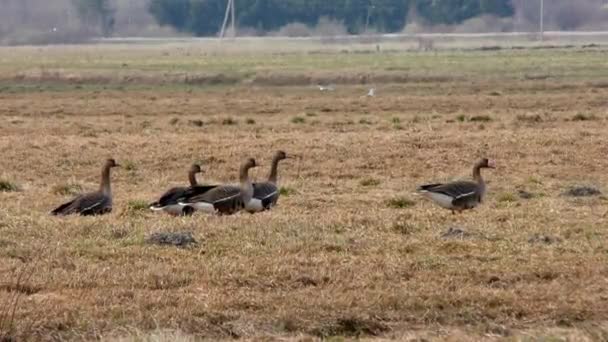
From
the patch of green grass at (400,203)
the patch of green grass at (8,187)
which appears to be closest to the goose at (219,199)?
the patch of green grass at (400,203)

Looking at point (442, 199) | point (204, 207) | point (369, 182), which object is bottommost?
point (369, 182)

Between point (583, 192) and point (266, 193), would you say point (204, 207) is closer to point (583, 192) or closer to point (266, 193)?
point (266, 193)

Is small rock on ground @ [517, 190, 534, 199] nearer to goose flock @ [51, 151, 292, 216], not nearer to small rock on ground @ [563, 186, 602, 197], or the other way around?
small rock on ground @ [563, 186, 602, 197]

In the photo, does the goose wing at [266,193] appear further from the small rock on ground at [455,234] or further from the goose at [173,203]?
the small rock on ground at [455,234]

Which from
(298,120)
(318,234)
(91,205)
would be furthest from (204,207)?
(298,120)

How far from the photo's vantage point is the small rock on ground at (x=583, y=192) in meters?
17.9

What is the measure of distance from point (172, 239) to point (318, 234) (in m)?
1.47

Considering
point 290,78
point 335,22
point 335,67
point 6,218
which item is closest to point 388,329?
point 6,218

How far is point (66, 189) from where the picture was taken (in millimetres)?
18984

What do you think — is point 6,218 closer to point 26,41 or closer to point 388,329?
point 388,329

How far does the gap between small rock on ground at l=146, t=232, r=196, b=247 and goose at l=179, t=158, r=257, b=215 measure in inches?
77.3

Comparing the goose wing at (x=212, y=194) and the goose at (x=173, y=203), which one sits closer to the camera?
the goose wing at (x=212, y=194)

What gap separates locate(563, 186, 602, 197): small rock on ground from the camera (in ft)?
58.8

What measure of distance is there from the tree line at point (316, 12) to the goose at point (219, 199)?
127367 mm
